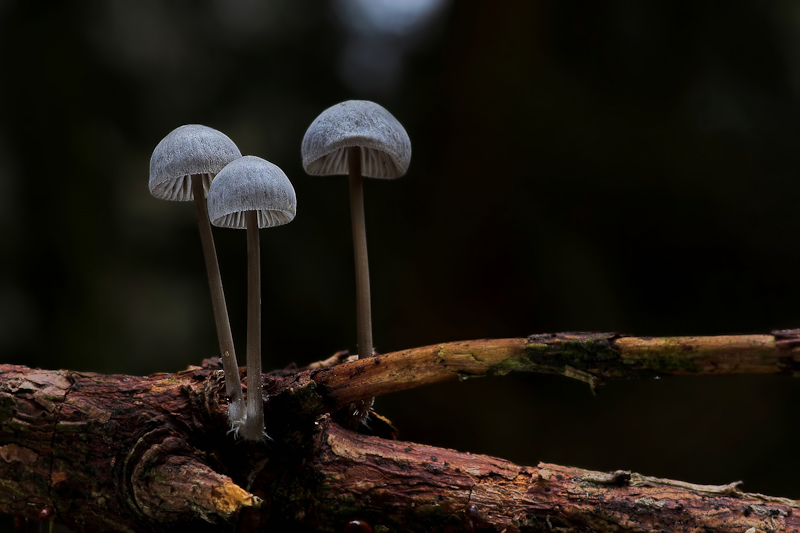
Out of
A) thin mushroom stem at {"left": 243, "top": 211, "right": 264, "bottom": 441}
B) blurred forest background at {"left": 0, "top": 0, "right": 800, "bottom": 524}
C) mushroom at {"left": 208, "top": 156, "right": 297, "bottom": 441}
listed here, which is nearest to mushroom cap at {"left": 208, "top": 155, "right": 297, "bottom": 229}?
mushroom at {"left": 208, "top": 156, "right": 297, "bottom": 441}

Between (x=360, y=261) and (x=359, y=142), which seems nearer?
(x=359, y=142)

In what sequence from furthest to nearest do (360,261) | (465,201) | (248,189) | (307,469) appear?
(465,201) < (360,261) < (307,469) < (248,189)

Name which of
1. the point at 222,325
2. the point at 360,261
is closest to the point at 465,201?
the point at 360,261

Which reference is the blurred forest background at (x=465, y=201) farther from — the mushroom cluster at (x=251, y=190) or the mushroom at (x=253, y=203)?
the mushroom at (x=253, y=203)

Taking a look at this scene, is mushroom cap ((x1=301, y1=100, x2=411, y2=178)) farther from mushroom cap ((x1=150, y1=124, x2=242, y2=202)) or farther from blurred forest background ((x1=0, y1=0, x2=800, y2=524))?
blurred forest background ((x1=0, y1=0, x2=800, y2=524))

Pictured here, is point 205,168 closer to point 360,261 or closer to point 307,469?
point 360,261

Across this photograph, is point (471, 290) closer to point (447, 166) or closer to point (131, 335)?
point (447, 166)

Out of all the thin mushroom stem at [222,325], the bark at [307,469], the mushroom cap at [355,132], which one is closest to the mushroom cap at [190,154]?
the thin mushroom stem at [222,325]
